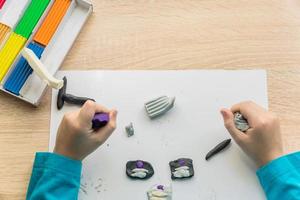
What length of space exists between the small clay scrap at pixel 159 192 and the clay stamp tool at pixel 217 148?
0.25 ft

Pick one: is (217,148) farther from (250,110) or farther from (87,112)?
(87,112)

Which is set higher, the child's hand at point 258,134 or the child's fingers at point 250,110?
the child's fingers at point 250,110

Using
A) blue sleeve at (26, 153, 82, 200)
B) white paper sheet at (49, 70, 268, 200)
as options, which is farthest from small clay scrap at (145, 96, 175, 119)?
blue sleeve at (26, 153, 82, 200)

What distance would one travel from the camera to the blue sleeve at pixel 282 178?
82cm

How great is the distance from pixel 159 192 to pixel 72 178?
0.13 metres

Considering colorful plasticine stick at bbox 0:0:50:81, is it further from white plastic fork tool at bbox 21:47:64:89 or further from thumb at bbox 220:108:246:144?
thumb at bbox 220:108:246:144

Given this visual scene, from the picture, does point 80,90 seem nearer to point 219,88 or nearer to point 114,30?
point 114,30

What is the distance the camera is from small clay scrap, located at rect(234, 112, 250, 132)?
837 millimetres

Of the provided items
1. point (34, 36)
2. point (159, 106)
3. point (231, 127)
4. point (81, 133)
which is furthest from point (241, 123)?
point (34, 36)

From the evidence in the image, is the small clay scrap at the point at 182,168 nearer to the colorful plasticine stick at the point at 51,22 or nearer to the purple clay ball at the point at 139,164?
the purple clay ball at the point at 139,164

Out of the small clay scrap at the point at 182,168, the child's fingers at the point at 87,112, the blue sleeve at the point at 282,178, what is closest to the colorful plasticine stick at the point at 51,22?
the child's fingers at the point at 87,112

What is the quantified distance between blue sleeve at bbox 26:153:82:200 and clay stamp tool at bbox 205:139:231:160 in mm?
191

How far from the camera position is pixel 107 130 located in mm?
830

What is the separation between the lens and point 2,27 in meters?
0.87
